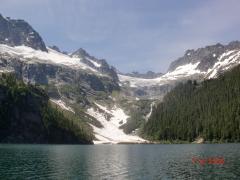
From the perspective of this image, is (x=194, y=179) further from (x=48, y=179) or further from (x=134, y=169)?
(x=48, y=179)

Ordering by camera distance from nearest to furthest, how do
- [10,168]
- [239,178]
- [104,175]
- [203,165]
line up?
[239,178] → [104,175] → [10,168] → [203,165]

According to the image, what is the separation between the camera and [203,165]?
94.1 meters

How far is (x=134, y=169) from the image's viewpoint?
294 ft

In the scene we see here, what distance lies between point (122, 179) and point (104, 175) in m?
6.94

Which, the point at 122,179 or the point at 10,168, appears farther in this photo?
the point at 10,168

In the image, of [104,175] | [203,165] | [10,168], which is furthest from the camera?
[203,165]

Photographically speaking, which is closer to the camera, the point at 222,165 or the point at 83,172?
the point at 83,172

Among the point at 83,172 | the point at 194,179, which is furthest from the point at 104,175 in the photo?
the point at 194,179

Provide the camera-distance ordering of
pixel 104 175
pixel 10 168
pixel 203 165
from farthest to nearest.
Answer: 1. pixel 203 165
2. pixel 10 168
3. pixel 104 175

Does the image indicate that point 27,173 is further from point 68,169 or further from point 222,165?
point 222,165

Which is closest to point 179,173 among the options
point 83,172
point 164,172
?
point 164,172

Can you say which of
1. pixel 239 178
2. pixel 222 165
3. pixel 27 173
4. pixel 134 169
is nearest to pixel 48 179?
pixel 27 173

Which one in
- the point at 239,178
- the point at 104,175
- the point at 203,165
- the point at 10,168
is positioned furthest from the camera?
the point at 203,165

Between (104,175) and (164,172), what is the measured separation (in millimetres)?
13228
